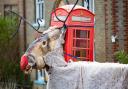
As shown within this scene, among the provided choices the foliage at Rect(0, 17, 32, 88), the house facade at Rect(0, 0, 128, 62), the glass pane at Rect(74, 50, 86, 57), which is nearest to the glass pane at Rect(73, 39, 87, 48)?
the glass pane at Rect(74, 50, 86, 57)

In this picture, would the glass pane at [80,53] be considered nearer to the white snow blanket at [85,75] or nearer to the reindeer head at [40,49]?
the reindeer head at [40,49]

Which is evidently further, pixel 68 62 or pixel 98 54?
pixel 98 54

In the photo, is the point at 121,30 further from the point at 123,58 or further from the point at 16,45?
the point at 16,45

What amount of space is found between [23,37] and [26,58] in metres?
16.1

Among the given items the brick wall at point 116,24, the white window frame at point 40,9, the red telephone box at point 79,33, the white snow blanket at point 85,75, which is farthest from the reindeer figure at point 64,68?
the white window frame at point 40,9

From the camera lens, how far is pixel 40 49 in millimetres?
5242

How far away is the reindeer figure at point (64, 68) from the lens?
495 centimetres

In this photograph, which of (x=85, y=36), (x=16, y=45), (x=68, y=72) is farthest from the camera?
(x=16, y=45)

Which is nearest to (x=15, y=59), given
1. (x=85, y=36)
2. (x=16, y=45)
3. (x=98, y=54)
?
(x=16, y=45)

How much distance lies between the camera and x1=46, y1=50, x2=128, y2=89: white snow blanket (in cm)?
494

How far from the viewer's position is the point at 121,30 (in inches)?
584

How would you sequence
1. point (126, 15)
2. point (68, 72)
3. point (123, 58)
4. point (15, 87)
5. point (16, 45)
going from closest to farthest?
point (68, 72), point (123, 58), point (126, 15), point (15, 87), point (16, 45)

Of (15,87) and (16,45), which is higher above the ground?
(16,45)

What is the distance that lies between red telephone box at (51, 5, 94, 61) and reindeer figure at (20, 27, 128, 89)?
774mm
